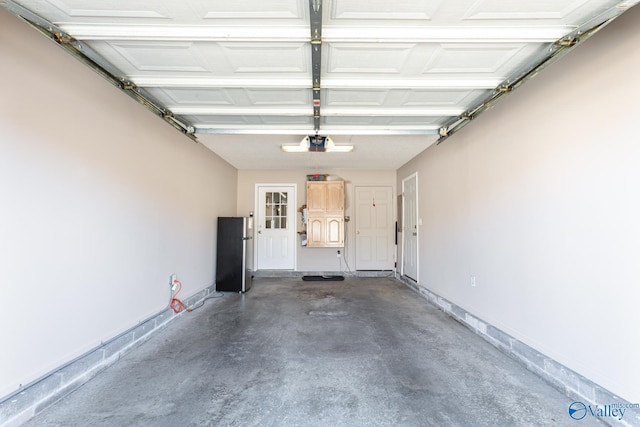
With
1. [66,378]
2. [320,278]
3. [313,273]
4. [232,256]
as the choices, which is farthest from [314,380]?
[313,273]

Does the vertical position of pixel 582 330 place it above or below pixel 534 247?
below

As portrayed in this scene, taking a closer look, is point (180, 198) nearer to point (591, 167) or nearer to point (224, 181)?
point (224, 181)

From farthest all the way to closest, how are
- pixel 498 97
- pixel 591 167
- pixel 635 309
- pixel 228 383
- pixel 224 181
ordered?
pixel 224 181 < pixel 498 97 < pixel 228 383 < pixel 591 167 < pixel 635 309

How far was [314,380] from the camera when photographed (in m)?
2.04

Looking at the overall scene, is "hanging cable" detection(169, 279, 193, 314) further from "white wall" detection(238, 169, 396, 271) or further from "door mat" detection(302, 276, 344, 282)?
"white wall" detection(238, 169, 396, 271)

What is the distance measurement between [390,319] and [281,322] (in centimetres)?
134

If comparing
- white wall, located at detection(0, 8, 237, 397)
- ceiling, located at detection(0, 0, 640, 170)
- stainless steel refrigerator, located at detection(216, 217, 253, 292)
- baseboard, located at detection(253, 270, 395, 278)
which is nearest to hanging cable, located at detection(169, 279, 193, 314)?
white wall, located at detection(0, 8, 237, 397)

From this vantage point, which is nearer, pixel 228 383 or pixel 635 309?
pixel 635 309

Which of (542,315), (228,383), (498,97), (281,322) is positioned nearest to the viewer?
(228,383)

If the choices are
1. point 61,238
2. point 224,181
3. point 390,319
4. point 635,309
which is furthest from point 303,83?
point 224,181

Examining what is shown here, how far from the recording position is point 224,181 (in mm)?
5340

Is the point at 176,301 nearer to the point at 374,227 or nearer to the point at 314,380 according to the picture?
the point at 314,380

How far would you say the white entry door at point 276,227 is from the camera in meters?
6.23

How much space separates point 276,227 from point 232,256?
1684 millimetres
